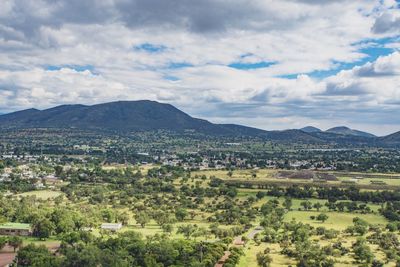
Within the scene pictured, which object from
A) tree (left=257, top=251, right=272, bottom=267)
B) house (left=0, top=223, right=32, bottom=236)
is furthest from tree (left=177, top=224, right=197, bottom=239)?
house (left=0, top=223, right=32, bottom=236)

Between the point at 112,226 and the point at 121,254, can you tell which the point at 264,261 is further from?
the point at 112,226

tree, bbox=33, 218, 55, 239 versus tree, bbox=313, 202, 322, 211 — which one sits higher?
tree, bbox=313, 202, 322, 211

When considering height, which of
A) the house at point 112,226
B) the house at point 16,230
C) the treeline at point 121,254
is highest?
the treeline at point 121,254

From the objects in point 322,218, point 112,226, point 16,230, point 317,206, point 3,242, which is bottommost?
point 16,230

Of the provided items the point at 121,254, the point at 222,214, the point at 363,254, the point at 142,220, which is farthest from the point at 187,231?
the point at 363,254

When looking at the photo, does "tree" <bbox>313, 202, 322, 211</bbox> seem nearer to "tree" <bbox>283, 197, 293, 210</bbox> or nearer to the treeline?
"tree" <bbox>283, 197, 293, 210</bbox>

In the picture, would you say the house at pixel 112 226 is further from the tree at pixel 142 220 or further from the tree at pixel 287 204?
the tree at pixel 287 204

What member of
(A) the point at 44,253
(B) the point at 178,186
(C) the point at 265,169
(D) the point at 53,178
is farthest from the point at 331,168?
(A) the point at 44,253

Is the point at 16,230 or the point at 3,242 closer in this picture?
the point at 3,242

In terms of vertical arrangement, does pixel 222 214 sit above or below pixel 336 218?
above

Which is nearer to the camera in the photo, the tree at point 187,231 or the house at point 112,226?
the tree at point 187,231

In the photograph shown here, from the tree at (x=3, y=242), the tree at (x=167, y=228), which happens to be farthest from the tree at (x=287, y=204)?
the tree at (x=3, y=242)

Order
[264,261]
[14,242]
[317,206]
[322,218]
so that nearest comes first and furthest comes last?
[264,261], [14,242], [322,218], [317,206]

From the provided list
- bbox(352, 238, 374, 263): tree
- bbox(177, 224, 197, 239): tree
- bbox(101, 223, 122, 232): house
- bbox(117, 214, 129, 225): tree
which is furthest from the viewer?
bbox(117, 214, 129, 225): tree
